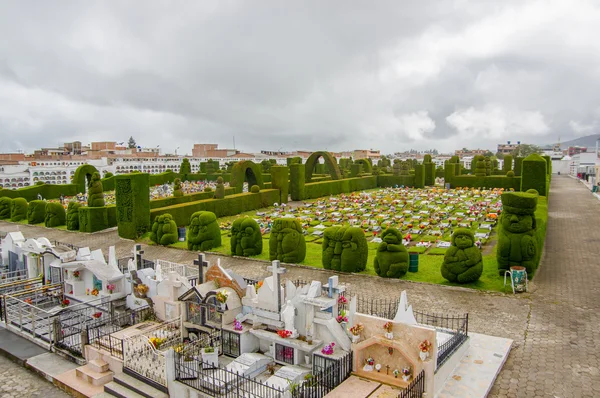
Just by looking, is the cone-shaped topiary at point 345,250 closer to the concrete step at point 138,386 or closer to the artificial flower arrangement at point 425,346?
the artificial flower arrangement at point 425,346

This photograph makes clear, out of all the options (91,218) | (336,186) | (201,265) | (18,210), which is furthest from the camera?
(336,186)

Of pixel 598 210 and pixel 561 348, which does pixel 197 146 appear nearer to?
pixel 598 210

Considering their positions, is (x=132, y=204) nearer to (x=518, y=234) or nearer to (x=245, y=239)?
(x=245, y=239)

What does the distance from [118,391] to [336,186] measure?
39.1 meters

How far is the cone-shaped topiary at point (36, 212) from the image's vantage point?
107 ft

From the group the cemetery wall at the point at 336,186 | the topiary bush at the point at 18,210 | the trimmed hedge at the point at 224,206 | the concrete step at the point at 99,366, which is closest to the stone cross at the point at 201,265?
the concrete step at the point at 99,366

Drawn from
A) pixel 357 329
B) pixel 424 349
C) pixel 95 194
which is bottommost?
pixel 424 349

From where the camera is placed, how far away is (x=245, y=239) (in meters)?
21.2

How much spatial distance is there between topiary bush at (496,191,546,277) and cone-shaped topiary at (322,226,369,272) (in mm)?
5225

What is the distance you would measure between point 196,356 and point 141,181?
1830 cm

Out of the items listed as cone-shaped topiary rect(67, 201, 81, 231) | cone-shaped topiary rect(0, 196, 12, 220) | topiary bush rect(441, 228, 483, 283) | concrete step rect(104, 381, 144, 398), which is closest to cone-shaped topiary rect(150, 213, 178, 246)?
cone-shaped topiary rect(67, 201, 81, 231)

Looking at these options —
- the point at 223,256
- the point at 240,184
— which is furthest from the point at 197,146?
the point at 223,256

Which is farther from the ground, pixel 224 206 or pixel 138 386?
pixel 224 206

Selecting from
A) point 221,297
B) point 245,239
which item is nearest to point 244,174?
point 245,239
